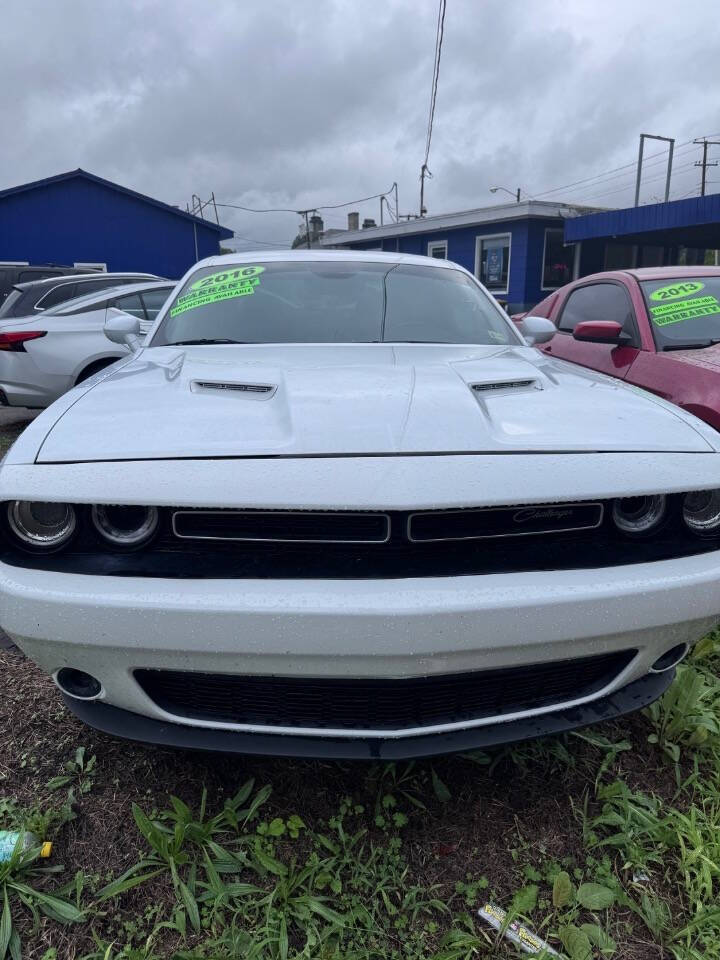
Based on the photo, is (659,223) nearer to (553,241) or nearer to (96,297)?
(553,241)

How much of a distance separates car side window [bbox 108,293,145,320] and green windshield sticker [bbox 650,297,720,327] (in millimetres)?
5075

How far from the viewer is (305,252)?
3457mm

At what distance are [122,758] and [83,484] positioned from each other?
3.30ft

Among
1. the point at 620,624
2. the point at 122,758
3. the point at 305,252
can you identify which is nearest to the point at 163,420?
the point at 122,758

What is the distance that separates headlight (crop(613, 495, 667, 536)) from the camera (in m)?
1.69

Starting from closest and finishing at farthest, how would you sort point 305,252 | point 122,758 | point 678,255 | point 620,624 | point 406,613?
point 406,613 < point 620,624 < point 122,758 < point 305,252 < point 678,255

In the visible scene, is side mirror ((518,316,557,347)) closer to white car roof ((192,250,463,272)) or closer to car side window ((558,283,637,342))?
white car roof ((192,250,463,272))

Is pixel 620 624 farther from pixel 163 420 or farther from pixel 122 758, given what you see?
pixel 122 758

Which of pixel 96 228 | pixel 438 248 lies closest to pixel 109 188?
pixel 96 228

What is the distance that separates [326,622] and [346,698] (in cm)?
29

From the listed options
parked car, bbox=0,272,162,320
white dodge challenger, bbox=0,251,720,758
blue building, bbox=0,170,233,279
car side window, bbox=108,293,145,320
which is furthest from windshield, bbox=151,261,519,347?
blue building, bbox=0,170,233,279

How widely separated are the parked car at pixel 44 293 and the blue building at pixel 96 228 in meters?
12.9

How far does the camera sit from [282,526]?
154 centimetres

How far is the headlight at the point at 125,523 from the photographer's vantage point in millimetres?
1564
